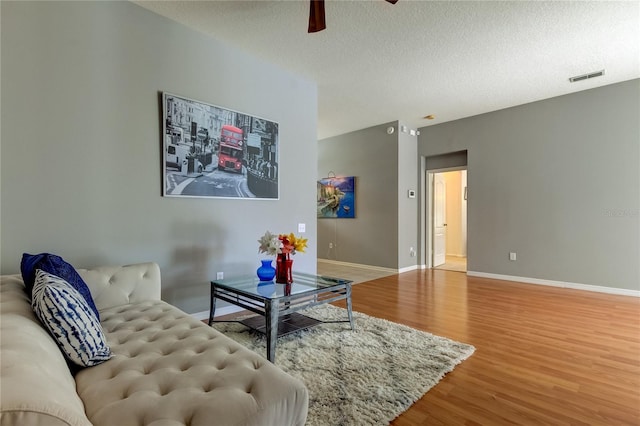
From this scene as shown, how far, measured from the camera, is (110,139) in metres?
2.61

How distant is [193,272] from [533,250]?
512 centimetres

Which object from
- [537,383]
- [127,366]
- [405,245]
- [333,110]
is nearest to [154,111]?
[127,366]

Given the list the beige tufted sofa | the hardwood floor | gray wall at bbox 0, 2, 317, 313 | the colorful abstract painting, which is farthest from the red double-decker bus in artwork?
the colorful abstract painting

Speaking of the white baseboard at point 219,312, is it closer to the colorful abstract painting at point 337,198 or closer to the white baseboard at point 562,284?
the colorful abstract painting at point 337,198

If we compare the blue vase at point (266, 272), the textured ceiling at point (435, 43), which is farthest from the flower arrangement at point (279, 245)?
the textured ceiling at point (435, 43)

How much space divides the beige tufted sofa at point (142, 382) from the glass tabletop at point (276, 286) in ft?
2.52

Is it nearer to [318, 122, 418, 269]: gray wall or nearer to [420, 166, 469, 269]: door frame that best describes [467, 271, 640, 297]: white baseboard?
[420, 166, 469, 269]: door frame

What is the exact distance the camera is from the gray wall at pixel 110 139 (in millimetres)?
2221

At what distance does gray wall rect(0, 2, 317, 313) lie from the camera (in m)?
2.22

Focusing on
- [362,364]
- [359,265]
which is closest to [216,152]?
[362,364]

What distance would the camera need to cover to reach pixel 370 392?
192cm

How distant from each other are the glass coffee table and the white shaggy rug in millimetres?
122

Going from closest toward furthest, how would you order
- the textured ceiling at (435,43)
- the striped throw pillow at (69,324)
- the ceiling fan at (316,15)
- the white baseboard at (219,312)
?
the striped throw pillow at (69,324) → the ceiling fan at (316,15) → the textured ceiling at (435,43) → the white baseboard at (219,312)

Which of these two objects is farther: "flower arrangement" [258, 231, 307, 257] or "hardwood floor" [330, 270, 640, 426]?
"flower arrangement" [258, 231, 307, 257]
